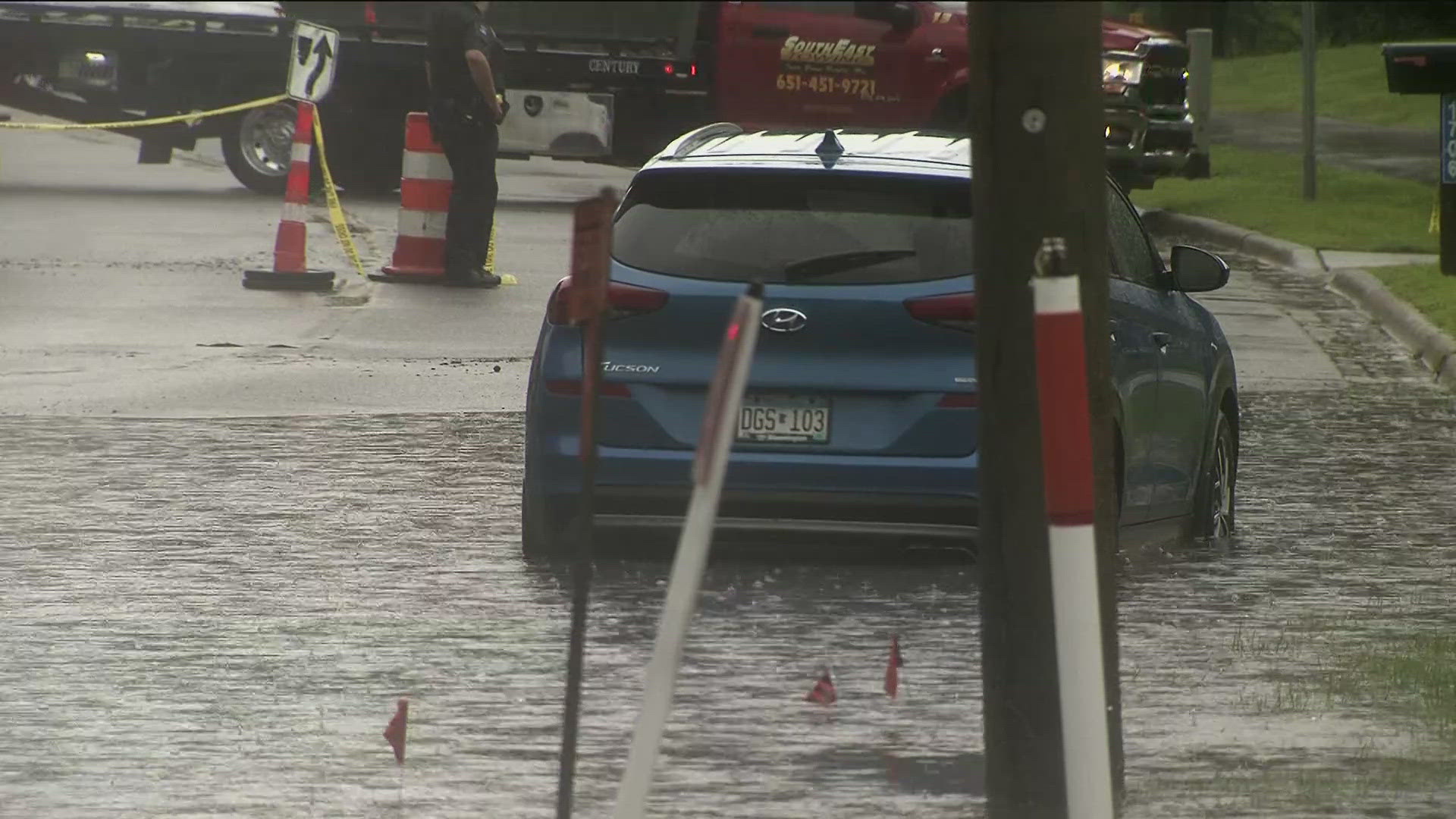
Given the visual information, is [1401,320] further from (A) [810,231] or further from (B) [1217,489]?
(A) [810,231]

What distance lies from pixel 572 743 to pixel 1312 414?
867 centimetres

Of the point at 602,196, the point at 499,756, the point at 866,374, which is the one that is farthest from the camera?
the point at 866,374

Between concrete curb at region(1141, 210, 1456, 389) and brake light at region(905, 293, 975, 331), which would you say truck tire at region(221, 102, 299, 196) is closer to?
concrete curb at region(1141, 210, 1456, 389)

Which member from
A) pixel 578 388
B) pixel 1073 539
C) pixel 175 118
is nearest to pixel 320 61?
pixel 175 118

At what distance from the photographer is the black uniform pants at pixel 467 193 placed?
17.7 m

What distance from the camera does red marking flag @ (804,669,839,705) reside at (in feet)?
22.9

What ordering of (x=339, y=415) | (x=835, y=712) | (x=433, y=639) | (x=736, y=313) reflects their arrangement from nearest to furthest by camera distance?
(x=736, y=313) → (x=835, y=712) → (x=433, y=639) → (x=339, y=415)

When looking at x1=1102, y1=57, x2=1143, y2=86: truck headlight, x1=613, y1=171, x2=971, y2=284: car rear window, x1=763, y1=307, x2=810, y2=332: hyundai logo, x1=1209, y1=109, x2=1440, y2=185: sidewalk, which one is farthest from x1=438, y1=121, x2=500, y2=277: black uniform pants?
x1=1209, y1=109, x2=1440, y2=185: sidewalk

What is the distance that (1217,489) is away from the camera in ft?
32.4

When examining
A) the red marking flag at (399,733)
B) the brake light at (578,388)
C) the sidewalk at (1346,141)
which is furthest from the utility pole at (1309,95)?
the red marking flag at (399,733)

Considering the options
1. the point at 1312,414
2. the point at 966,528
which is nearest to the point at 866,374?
the point at 966,528

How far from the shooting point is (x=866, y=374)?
8469mm

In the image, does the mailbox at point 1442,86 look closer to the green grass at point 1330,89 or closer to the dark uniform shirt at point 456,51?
the dark uniform shirt at point 456,51

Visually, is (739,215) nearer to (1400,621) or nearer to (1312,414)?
(1400,621)
